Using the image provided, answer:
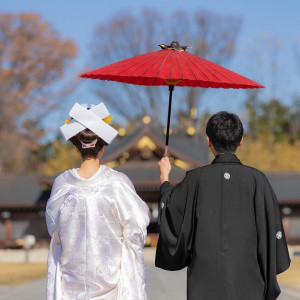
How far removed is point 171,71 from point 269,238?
1257 millimetres

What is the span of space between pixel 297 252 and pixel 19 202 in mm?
11169

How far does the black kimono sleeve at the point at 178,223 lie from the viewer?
12.9 feet

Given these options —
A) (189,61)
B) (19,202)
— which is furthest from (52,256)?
(19,202)

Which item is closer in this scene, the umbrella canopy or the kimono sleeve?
the kimono sleeve

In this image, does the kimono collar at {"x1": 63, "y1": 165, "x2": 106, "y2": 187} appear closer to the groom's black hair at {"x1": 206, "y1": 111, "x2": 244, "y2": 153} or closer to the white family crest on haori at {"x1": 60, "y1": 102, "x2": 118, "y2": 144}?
the white family crest on haori at {"x1": 60, "y1": 102, "x2": 118, "y2": 144}

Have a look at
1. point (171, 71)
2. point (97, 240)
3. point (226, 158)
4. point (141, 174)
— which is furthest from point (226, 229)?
point (141, 174)

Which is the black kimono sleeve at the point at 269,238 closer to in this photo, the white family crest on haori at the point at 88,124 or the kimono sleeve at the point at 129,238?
the kimono sleeve at the point at 129,238

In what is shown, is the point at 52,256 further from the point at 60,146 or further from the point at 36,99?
the point at 60,146

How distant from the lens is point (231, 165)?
394 cm

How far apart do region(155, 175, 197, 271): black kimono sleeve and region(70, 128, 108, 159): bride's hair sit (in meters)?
0.46

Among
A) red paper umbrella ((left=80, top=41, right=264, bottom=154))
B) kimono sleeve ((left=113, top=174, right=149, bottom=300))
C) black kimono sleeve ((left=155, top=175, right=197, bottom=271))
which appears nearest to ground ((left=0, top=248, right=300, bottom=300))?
red paper umbrella ((left=80, top=41, right=264, bottom=154))

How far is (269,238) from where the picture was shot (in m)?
3.88

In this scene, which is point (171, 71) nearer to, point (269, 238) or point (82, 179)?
point (82, 179)

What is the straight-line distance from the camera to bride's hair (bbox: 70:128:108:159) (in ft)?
13.2
